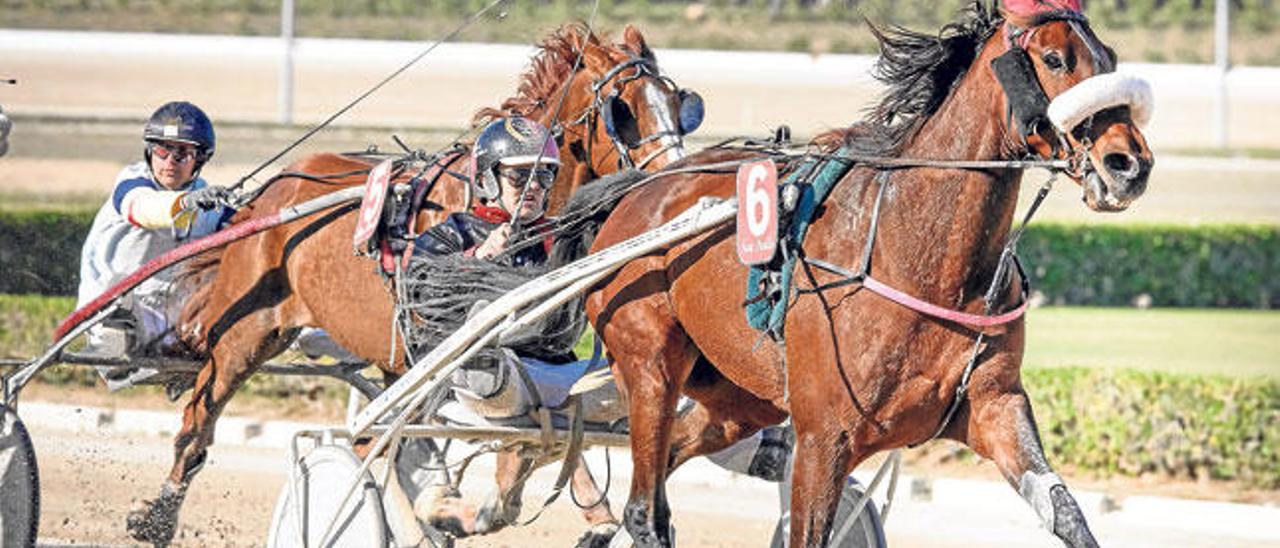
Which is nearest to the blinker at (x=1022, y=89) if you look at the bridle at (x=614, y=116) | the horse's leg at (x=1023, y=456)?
the horse's leg at (x=1023, y=456)

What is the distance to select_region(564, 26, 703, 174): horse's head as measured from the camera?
7.82 m

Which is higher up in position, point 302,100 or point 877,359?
point 877,359

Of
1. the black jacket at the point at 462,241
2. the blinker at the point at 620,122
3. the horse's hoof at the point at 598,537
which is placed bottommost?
the horse's hoof at the point at 598,537

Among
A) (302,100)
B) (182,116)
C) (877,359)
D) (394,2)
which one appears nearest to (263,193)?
(182,116)

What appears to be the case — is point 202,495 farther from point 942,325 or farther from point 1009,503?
point 942,325

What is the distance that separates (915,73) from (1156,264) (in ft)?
38.6

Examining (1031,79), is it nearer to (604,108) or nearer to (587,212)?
(587,212)

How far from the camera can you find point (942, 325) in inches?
211

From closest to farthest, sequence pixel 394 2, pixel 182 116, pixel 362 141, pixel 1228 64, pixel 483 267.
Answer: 1. pixel 483 267
2. pixel 182 116
3. pixel 362 141
4. pixel 1228 64
5. pixel 394 2

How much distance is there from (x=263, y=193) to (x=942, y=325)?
11.8 feet

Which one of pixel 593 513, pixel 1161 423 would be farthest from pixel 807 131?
pixel 593 513

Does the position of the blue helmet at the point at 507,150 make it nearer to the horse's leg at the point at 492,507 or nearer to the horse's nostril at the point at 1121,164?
the horse's leg at the point at 492,507

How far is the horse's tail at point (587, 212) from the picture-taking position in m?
6.72

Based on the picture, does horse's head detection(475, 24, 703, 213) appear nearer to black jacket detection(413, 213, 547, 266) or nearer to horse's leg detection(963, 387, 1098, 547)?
black jacket detection(413, 213, 547, 266)
